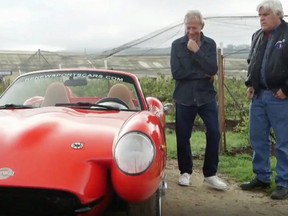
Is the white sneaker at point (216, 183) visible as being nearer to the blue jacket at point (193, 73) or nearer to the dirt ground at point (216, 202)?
the dirt ground at point (216, 202)

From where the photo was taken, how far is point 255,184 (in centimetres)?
530

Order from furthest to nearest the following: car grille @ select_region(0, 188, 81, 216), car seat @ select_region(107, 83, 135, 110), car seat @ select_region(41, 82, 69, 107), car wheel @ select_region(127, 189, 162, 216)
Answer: car seat @ select_region(107, 83, 135, 110)
car seat @ select_region(41, 82, 69, 107)
car wheel @ select_region(127, 189, 162, 216)
car grille @ select_region(0, 188, 81, 216)

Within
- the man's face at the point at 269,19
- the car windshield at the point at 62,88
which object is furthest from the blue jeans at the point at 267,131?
the car windshield at the point at 62,88

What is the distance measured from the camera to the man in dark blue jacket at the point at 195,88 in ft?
17.2

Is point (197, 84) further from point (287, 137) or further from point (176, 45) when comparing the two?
point (287, 137)

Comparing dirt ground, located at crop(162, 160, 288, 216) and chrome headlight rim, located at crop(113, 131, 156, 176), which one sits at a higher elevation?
chrome headlight rim, located at crop(113, 131, 156, 176)

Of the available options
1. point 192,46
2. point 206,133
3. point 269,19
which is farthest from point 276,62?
point 206,133

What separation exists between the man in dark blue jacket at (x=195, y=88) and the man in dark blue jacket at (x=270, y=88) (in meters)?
0.44

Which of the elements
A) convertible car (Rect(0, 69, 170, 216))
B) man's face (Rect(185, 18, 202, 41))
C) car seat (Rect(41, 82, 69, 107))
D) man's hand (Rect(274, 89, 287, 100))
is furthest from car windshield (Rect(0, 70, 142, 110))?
man's hand (Rect(274, 89, 287, 100))

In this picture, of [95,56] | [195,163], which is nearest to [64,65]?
[95,56]

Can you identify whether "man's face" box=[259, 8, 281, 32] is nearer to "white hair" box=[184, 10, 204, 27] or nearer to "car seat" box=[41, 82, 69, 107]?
"white hair" box=[184, 10, 204, 27]

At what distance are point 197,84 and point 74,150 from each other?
2616 mm

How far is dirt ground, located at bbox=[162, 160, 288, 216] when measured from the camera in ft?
14.7

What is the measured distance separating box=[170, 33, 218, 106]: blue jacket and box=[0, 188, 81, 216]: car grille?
9.26 feet
